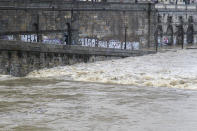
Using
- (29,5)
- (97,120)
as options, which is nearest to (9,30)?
(29,5)

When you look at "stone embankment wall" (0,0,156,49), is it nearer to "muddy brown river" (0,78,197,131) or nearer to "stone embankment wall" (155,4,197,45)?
"stone embankment wall" (155,4,197,45)

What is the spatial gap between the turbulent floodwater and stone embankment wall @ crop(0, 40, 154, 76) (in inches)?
39.3

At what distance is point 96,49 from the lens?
41719 millimetres

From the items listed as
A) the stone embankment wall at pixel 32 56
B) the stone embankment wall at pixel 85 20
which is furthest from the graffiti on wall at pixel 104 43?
the stone embankment wall at pixel 32 56

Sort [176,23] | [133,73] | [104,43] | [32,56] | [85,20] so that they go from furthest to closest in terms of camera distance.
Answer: [176,23] < [104,43] < [85,20] < [32,56] < [133,73]

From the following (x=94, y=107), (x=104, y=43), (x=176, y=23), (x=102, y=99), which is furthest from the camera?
(x=176, y=23)

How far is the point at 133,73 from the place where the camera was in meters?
35.3

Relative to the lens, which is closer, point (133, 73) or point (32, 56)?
point (133, 73)

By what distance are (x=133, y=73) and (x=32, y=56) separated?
25.8 ft

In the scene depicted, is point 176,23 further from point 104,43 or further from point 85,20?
point 85,20

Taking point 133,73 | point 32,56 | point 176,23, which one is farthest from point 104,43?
point 176,23

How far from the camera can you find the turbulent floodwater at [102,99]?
20375 millimetres

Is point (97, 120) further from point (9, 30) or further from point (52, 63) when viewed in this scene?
point (9, 30)

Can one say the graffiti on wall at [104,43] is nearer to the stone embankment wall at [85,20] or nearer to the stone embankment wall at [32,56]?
the stone embankment wall at [85,20]
